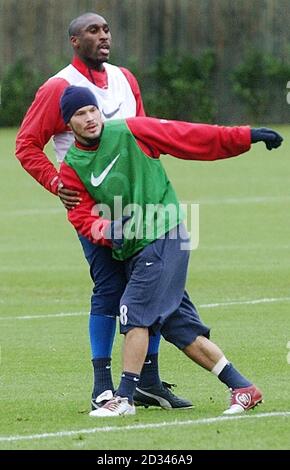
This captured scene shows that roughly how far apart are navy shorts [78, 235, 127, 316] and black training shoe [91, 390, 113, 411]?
19.8 inches

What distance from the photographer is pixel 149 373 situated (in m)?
10.2

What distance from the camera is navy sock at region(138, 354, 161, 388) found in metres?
10.1

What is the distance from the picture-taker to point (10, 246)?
20.0m

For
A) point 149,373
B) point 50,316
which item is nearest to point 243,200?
point 50,316

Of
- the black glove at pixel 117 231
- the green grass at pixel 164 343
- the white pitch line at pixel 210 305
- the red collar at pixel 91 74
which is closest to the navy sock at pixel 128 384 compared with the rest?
the green grass at pixel 164 343

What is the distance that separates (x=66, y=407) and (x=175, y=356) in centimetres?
252

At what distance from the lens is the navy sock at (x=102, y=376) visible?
984 centimetres

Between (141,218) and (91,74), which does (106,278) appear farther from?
(91,74)

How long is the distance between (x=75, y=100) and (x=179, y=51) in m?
29.7

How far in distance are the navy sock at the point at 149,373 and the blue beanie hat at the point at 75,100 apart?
168 cm

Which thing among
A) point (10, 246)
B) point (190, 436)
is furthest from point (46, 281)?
point (190, 436)

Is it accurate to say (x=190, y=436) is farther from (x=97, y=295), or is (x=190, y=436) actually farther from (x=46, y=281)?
(x=46, y=281)

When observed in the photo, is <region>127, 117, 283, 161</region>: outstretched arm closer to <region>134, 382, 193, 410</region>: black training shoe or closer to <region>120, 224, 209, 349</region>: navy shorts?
<region>120, 224, 209, 349</region>: navy shorts

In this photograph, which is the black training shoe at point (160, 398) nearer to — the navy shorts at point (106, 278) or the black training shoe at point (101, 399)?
the black training shoe at point (101, 399)
